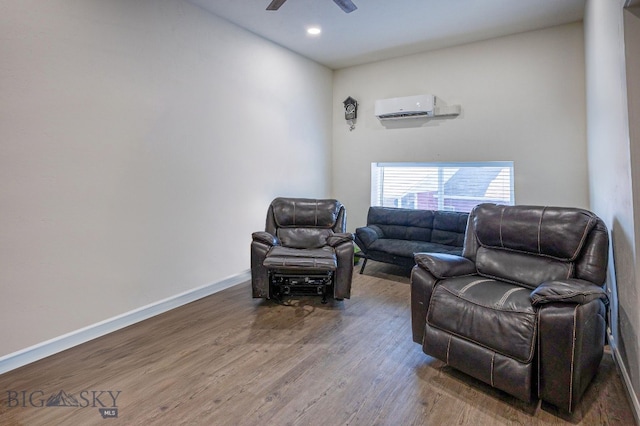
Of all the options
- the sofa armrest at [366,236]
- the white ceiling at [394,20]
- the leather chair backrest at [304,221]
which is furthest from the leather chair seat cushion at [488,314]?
the white ceiling at [394,20]

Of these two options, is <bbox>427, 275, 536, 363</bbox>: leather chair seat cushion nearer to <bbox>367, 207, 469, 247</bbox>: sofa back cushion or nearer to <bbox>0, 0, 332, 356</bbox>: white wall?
<bbox>367, 207, 469, 247</bbox>: sofa back cushion

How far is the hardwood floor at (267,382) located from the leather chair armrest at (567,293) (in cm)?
61

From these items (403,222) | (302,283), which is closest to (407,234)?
(403,222)

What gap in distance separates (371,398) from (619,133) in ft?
6.93

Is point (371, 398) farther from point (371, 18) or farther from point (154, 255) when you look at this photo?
point (371, 18)

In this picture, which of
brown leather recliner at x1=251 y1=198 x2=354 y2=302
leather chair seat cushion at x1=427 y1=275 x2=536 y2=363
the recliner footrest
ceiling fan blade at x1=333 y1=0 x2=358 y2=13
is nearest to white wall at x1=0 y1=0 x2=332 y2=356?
brown leather recliner at x1=251 y1=198 x2=354 y2=302

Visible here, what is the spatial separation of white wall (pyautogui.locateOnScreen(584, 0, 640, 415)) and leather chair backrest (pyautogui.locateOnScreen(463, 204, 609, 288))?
0.15 meters

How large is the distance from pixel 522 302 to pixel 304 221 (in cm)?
231

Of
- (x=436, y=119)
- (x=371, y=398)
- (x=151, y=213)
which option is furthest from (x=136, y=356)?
(x=436, y=119)

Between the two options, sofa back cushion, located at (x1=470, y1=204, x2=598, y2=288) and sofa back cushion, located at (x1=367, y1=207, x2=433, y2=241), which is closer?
sofa back cushion, located at (x1=470, y1=204, x2=598, y2=288)

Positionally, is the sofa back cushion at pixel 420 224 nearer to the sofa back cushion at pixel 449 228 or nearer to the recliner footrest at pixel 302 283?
the sofa back cushion at pixel 449 228

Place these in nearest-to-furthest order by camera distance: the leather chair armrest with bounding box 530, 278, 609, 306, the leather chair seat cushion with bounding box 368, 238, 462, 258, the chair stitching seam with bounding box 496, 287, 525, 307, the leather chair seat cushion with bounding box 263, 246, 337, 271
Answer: the leather chair armrest with bounding box 530, 278, 609, 306
the chair stitching seam with bounding box 496, 287, 525, 307
the leather chair seat cushion with bounding box 263, 246, 337, 271
the leather chair seat cushion with bounding box 368, 238, 462, 258

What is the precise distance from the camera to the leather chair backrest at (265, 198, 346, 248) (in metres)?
3.69

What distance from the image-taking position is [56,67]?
2.35 metres
